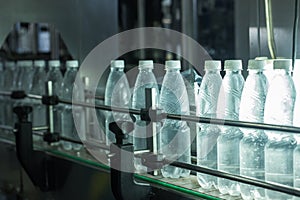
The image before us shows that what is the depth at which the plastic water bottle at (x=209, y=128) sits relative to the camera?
0.94 meters

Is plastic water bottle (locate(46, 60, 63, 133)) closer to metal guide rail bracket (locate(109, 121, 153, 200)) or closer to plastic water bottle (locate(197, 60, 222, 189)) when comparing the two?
metal guide rail bracket (locate(109, 121, 153, 200))

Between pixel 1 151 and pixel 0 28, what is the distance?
0.44 m

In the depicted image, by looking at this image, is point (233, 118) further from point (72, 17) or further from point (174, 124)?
point (72, 17)

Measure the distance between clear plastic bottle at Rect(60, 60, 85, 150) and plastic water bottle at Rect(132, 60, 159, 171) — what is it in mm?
326

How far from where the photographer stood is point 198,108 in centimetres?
101

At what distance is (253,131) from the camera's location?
87cm

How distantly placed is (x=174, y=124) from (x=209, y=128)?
0.11 meters

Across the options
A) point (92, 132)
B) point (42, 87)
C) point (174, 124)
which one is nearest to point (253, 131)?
point (174, 124)

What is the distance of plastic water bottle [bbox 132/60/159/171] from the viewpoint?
1073mm

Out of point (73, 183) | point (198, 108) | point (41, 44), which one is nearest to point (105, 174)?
point (73, 183)

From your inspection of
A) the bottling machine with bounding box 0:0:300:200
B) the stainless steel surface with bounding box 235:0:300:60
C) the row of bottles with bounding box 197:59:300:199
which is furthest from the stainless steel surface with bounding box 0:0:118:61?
the row of bottles with bounding box 197:59:300:199

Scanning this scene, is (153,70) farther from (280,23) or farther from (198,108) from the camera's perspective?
(280,23)

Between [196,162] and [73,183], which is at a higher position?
[196,162]

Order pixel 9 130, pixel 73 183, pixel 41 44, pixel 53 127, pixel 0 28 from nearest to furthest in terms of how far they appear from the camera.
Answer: pixel 73 183
pixel 53 127
pixel 0 28
pixel 9 130
pixel 41 44
